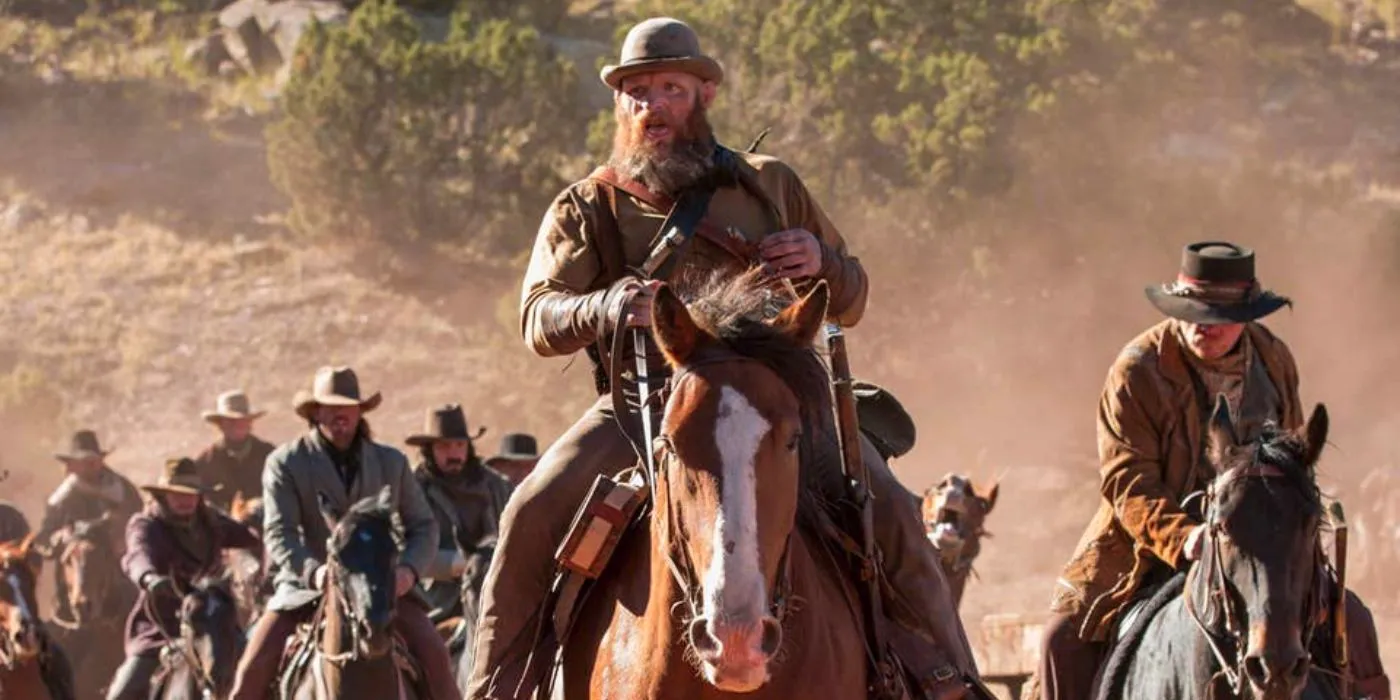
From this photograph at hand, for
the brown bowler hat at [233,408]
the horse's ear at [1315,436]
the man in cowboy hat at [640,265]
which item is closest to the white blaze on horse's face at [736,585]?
the man in cowboy hat at [640,265]

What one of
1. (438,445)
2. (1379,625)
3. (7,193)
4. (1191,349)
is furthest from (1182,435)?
(7,193)

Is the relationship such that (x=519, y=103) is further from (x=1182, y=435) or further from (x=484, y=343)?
(x=1182, y=435)

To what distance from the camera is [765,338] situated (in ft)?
21.5

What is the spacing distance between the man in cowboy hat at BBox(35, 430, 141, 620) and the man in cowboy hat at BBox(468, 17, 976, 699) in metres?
19.6

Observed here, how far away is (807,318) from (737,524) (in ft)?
2.39

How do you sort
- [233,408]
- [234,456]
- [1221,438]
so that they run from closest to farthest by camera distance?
[1221,438] → [234,456] → [233,408]

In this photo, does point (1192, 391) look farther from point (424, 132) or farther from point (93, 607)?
point (424, 132)

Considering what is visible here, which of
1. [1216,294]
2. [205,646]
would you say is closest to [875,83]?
[205,646]

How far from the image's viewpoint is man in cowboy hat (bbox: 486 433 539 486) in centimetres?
2158

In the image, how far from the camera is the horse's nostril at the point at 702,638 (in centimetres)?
600

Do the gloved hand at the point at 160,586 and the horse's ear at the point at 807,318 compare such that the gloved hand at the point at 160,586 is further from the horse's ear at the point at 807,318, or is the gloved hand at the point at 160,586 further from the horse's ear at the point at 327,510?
the horse's ear at the point at 807,318

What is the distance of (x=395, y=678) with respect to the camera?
13.4 m

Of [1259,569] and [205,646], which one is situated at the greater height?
[1259,569]

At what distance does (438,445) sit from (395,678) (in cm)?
645
